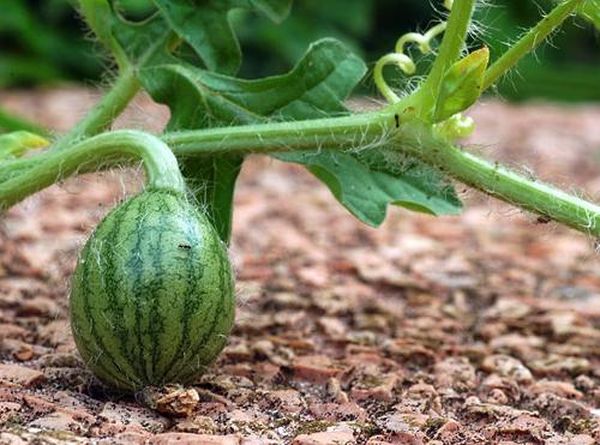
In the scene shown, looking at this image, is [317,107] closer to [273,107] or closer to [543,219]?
[273,107]

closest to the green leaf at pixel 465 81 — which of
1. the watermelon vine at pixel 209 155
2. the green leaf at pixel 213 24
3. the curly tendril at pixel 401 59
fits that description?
the watermelon vine at pixel 209 155

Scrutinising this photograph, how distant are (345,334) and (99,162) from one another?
56 centimetres

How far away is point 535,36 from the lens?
4.35 feet

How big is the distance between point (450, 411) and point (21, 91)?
3.63m

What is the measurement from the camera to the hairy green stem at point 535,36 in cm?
133

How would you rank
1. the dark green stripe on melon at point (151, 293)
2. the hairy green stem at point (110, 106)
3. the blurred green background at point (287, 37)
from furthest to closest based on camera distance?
the blurred green background at point (287, 37) → the hairy green stem at point (110, 106) → the dark green stripe on melon at point (151, 293)

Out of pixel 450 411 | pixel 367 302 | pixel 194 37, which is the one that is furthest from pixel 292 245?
pixel 450 411

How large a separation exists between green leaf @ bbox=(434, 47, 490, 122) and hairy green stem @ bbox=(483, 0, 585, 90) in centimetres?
3

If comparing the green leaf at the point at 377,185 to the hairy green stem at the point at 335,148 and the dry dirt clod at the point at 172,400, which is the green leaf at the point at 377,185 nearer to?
the hairy green stem at the point at 335,148

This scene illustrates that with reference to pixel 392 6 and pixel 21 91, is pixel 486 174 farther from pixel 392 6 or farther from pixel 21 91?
pixel 392 6

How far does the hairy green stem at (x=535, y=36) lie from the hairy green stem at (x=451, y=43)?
5 cm

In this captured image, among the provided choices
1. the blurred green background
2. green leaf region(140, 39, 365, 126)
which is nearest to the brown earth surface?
green leaf region(140, 39, 365, 126)

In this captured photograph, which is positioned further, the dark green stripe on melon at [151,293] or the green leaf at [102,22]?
the green leaf at [102,22]

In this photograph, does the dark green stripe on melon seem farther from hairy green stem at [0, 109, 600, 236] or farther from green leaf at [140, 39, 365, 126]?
green leaf at [140, 39, 365, 126]
